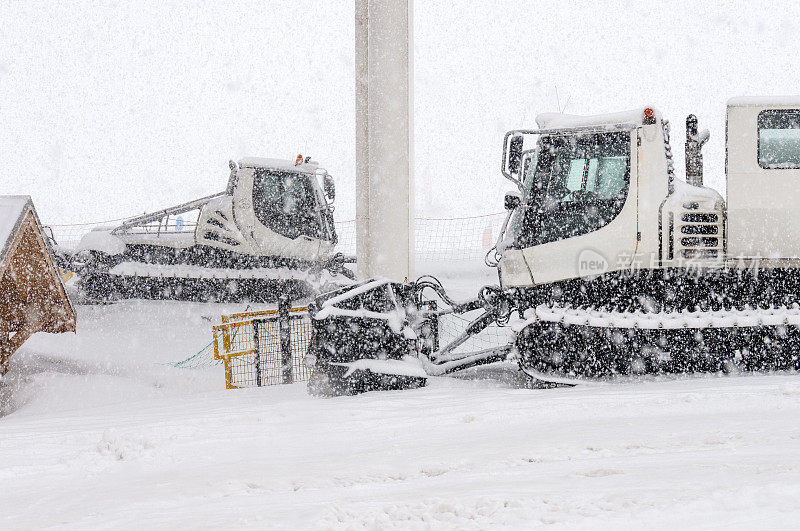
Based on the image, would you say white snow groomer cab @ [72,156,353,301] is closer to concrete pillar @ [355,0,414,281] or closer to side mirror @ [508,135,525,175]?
concrete pillar @ [355,0,414,281]

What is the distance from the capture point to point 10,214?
5.81 meters

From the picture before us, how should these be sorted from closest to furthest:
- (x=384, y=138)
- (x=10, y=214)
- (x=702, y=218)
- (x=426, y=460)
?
(x=426, y=460)
(x=702, y=218)
(x=10, y=214)
(x=384, y=138)

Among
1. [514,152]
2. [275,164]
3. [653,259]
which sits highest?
[275,164]

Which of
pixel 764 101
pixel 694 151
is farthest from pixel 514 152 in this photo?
pixel 764 101

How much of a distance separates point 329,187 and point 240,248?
167 centimetres

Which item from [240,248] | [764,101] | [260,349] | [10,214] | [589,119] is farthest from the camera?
[240,248]

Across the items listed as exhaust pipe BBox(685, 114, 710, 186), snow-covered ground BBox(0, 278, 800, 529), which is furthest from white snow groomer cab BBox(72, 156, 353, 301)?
exhaust pipe BBox(685, 114, 710, 186)

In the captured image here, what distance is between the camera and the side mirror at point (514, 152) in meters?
5.30

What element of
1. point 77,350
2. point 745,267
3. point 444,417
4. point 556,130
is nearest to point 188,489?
point 444,417

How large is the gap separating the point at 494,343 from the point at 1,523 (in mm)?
7420

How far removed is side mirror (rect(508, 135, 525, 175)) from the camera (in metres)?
5.30

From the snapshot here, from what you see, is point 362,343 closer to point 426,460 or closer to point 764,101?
point 426,460

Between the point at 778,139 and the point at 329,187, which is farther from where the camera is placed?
the point at 329,187

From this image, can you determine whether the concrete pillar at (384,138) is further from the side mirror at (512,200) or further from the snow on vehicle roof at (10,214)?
the snow on vehicle roof at (10,214)
